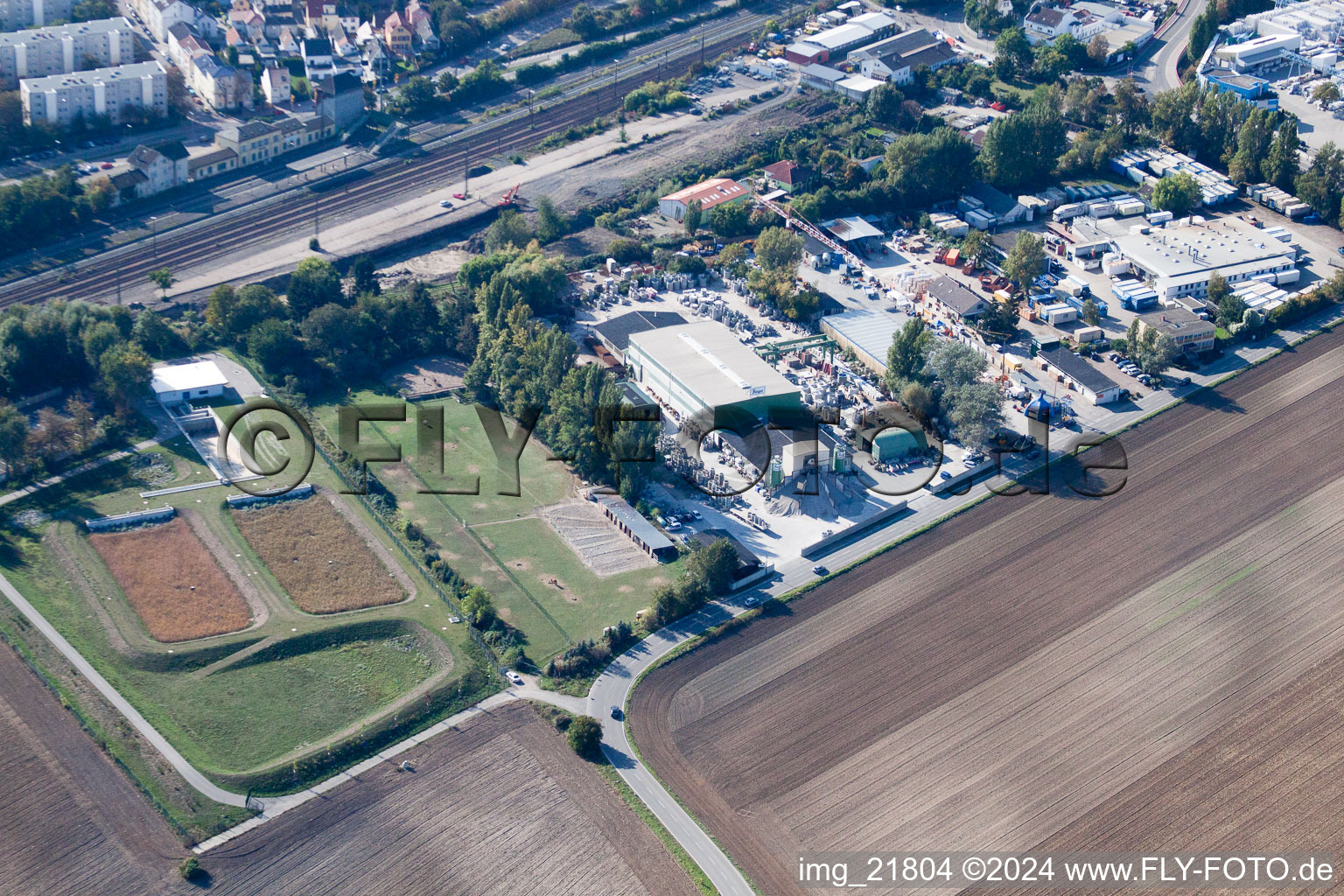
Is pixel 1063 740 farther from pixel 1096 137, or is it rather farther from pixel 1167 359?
pixel 1096 137

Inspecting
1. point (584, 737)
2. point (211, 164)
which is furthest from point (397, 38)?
point (584, 737)

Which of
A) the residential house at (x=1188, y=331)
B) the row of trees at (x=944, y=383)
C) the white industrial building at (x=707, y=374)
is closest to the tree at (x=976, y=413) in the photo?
Answer: the row of trees at (x=944, y=383)

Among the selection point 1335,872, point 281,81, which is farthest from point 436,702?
point 281,81

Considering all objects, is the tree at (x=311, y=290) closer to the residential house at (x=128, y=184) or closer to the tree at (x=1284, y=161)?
the residential house at (x=128, y=184)

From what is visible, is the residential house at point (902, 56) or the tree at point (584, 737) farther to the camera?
the residential house at point (902, 56)

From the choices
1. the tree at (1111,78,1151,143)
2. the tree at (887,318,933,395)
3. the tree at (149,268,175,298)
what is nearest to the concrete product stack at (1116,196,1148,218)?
the tree at (1111,78,1151,143)

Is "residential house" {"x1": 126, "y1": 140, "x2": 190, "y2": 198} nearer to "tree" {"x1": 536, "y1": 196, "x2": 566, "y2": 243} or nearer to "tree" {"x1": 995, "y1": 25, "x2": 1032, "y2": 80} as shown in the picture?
"tree" {"x1": 536, "y1": 196, "x2": 566, "y2": 243}
